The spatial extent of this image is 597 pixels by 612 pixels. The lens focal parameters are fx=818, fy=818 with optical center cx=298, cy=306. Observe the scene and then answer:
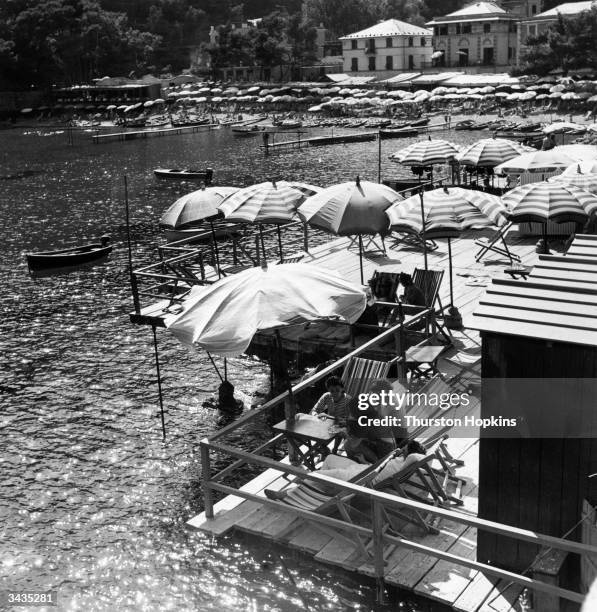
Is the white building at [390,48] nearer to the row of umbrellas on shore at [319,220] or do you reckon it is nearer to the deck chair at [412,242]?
the deck chair at [412,242]

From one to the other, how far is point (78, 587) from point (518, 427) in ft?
22.8

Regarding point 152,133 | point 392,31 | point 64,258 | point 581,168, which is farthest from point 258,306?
point 392,31

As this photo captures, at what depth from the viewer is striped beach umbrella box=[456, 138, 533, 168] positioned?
28344 mm

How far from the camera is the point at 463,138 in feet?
229

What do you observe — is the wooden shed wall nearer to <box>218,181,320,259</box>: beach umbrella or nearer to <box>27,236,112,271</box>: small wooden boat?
<box>218,181,320,259</box>: beach umbrella

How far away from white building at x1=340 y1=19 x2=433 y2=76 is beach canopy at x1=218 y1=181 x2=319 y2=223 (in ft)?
377

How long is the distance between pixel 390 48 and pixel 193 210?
379ft

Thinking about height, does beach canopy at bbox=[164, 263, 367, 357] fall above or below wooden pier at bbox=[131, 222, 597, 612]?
above

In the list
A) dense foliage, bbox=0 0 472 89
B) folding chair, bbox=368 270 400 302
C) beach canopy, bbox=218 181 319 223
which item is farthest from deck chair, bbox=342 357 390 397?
dense foliage, bbox=0 0 472 89

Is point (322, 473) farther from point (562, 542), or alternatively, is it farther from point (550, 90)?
point (550, 90)

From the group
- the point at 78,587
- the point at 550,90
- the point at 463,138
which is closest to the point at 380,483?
the point at 78,587

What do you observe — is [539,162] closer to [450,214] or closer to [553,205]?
[553,205]

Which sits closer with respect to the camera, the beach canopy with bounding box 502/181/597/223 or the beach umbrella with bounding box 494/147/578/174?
the beach canopy with bounding box 502/181/597/223

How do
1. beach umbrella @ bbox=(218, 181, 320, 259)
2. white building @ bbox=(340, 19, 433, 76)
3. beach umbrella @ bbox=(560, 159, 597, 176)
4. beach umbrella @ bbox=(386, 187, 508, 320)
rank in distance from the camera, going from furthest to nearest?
white building @ bbox=(340, 19, 433, 76) < beach umbrella @ bbox=(560, 159, 597, 176) < beach umbrella @ bbox=(218, 181, 320, 259) < beach umbrella @ bbox=(386, 187, 508, 320)
